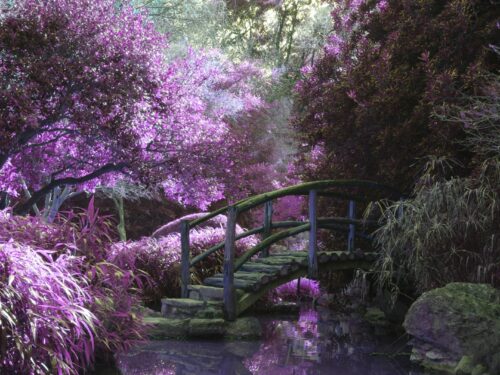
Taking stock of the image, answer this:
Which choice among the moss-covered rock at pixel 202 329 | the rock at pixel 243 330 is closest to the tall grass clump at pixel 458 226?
the rock at pixel 243 330

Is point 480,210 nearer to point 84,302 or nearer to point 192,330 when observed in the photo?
point 192,330

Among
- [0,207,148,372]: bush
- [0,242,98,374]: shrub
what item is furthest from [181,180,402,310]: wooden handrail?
[0,242,98,374]: shrub

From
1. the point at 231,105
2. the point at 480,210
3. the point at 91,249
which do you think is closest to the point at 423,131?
the point at 480,210

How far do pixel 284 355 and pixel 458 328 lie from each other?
1775 millimetres

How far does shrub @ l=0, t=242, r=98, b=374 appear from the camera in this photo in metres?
3.61

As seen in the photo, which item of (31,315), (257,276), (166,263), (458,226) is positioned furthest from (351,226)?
(31,315)

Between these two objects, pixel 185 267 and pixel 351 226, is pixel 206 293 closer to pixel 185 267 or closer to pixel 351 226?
pixel 185 267

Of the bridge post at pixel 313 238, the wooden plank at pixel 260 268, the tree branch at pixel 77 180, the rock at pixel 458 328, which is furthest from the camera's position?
the tree branch at pixel 77 180

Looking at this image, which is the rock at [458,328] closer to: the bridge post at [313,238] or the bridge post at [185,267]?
the bridge post at [313,238]

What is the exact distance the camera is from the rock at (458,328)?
579 cm

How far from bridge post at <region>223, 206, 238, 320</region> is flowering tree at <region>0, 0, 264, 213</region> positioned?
136cm

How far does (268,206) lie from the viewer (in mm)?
8492

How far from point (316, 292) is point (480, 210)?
15.7ft

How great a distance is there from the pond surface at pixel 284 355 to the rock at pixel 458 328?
327mm
